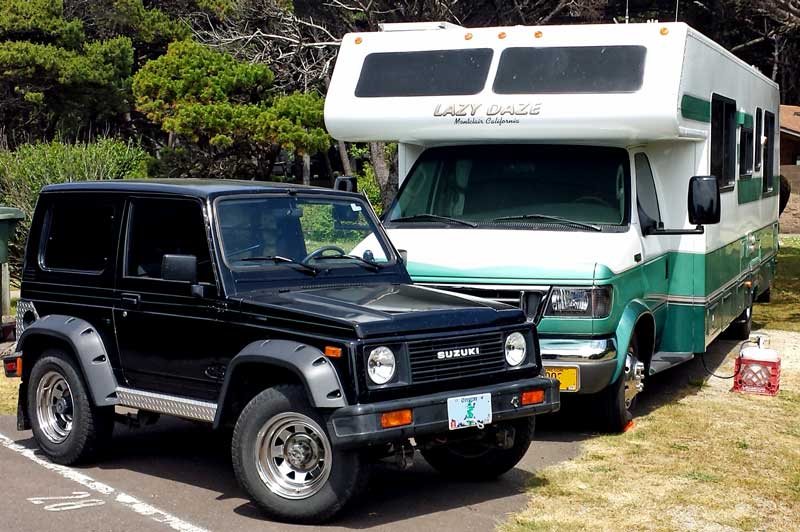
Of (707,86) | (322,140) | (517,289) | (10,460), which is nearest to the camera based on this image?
(10,460)

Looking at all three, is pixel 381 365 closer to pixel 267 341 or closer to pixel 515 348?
pixel 267 341

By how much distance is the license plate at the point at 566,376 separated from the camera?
331 inches

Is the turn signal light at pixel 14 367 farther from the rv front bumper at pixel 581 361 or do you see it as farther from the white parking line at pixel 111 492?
the rv front bumper at pixel 581 361


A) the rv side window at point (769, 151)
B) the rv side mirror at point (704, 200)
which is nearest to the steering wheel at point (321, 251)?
the rv side mirror at point (704, 200)

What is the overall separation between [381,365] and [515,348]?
100cm

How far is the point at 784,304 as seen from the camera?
1756 cm

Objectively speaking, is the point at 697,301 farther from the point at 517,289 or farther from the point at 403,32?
Answer: the point at 403,32

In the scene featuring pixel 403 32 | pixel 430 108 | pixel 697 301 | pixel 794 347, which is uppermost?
pixel 403 32

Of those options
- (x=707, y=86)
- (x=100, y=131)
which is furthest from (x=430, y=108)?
(x=100, y=131)

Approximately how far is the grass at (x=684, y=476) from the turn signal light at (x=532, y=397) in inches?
23.7

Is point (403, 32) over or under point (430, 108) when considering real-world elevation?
over

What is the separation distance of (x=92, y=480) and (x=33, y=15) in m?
26.8

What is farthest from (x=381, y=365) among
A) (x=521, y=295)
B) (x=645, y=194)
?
(x=645, y=194)

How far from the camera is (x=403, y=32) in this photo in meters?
9.88
